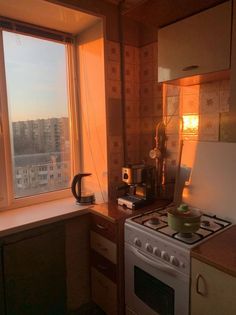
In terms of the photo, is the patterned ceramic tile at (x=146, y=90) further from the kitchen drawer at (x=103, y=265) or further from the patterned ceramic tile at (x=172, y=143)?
the kitchen drawer at (x=103, y=265)

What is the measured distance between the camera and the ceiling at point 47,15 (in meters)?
1.57

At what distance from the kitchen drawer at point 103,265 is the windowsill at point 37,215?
1.08 feet

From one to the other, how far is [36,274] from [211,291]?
1058 millimetres

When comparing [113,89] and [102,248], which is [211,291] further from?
[113,89]

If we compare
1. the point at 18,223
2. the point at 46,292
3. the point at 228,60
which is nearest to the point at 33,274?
the point at 46,292

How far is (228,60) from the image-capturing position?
1.24 meters

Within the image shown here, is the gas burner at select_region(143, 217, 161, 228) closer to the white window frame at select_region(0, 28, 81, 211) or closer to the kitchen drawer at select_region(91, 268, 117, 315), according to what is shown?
the kitchen drawer at select_region(91, 268, 117, 315)

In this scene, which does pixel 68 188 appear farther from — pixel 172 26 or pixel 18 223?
pixel 172 26

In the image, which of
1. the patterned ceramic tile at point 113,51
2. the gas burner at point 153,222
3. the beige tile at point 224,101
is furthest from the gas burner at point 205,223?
the patterned ceramic tile at point 113,51

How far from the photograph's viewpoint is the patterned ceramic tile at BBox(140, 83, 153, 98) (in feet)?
6.51

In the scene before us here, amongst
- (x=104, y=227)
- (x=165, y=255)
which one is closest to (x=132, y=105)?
(x=104, y=227)

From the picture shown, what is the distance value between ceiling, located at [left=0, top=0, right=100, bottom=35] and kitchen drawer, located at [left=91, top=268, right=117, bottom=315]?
1820 millimetres

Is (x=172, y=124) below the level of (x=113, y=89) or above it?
below

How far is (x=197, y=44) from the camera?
1354mm
